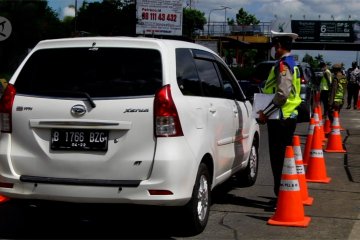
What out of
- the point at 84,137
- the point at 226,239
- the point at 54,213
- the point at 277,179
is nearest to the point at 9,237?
the point at 54,213

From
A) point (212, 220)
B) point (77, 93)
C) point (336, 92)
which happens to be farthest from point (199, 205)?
point (336, 92)

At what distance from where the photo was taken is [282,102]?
22.1 ft

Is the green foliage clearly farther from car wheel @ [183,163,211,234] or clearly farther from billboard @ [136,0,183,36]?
car wheel @ [183,163,211,234]

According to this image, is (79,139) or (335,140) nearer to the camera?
(79,139)

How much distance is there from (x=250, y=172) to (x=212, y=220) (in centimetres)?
199

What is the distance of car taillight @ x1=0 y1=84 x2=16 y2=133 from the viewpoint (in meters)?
5.53

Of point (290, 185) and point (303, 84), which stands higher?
point (290, 185)

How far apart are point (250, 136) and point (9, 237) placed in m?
3.48

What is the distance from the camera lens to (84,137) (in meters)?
5.28

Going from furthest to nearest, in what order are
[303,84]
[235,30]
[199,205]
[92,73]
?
[235,30]
[303,84]
[199,205]
[92,73]

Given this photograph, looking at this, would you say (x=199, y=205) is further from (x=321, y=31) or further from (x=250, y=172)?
(x=321, y=31)

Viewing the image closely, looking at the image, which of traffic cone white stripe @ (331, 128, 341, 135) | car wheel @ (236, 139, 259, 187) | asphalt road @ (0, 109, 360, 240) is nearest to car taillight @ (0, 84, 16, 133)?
asphalt road @ (0, 109, 360, 240)

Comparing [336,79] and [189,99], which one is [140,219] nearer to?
[189,99]

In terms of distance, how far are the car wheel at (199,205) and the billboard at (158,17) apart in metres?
26.8
